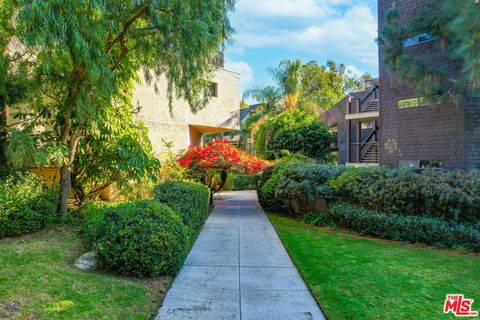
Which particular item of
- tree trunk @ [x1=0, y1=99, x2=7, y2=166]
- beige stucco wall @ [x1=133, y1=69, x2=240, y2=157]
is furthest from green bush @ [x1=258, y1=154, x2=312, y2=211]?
tree trunk @ [x1=0, y1=99, x2=7, y2=166]

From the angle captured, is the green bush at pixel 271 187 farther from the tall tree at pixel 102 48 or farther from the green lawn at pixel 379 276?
the tall tree at pixel 102 48

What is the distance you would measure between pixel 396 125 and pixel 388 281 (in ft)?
33.9

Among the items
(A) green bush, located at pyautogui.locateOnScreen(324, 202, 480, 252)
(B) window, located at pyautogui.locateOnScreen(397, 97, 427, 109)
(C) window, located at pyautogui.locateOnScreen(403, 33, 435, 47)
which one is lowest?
(A) green bush, located at pyautogui.locateOnScreen(324, 202, 480, 252)

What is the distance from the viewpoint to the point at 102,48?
6.18 m

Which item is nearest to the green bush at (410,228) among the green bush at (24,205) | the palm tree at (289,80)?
the green bush at (24,205)

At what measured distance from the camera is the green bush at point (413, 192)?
7.73 meters

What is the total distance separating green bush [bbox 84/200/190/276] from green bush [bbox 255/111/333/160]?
16.2 meters

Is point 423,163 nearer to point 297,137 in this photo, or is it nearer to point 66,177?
point 297,137

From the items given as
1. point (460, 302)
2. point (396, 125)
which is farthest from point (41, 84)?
point (396, 125)

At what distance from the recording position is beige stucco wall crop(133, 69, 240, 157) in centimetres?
1359

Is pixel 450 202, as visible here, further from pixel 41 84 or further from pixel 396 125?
pixel 41 84

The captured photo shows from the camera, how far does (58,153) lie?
734cm

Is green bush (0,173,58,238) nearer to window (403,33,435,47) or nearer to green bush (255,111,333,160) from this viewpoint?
window (403,33,435,47)

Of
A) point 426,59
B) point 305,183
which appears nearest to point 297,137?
point 426,59
